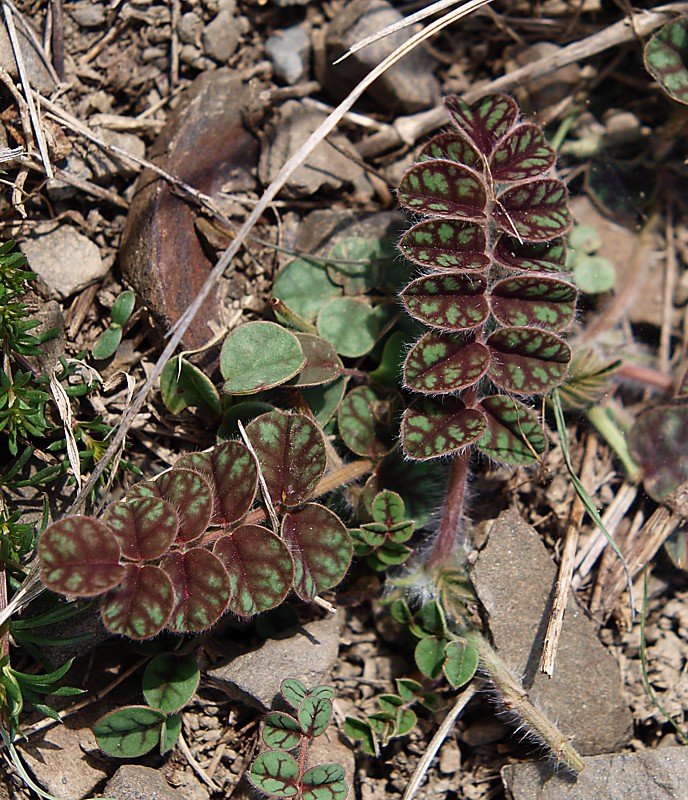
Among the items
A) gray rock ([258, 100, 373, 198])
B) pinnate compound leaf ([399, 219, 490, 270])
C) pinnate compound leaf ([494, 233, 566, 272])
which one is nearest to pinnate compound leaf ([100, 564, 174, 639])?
pinnate compound leaf ([399, 219, 490, 270])

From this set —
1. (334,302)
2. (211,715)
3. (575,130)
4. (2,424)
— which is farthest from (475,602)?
(575,130)

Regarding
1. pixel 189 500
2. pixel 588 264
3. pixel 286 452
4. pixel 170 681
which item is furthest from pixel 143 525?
pixel 588 264

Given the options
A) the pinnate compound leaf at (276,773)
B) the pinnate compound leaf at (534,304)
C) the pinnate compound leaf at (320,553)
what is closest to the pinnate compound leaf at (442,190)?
the pinnate compound leaf at (534,304)

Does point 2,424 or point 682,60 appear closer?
point 2,424

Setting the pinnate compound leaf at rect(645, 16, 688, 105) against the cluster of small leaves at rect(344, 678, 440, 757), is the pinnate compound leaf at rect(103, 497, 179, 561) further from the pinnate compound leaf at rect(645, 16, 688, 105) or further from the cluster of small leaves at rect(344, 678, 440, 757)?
the pinnate compound leaf at rect(645, 16, 688, 105)

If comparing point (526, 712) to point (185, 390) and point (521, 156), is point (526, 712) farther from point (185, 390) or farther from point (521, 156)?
point (521, 156)

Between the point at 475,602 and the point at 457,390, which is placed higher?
the point at 457,390

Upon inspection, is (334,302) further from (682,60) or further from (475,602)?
(682,60)
